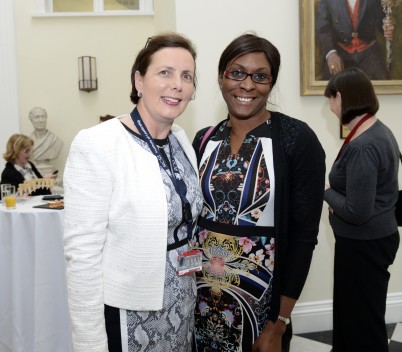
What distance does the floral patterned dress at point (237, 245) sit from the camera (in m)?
1.56

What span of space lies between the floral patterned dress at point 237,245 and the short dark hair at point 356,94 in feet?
2.93

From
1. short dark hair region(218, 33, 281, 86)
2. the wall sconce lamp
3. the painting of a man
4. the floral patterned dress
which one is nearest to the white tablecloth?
the floral patterned dress

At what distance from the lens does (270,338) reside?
1.56 meters

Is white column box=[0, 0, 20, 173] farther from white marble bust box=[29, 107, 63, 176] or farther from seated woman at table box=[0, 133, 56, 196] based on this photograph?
seated woman at table box=[0, 133, 56, 196]

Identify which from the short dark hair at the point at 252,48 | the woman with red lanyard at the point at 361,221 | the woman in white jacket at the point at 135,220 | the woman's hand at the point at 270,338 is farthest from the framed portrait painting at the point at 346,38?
the woman's hand at the point at 270,338

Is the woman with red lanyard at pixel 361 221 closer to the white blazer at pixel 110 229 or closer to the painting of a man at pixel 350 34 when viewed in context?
the painting of a man at pixel 350 34

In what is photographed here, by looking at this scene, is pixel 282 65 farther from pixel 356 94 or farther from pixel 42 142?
pixel 42 142

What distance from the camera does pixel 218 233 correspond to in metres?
1.60

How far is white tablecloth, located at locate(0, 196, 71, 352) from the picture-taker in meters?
2.86

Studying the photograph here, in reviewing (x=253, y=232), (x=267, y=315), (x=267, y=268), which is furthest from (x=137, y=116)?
(x=267, y=315)

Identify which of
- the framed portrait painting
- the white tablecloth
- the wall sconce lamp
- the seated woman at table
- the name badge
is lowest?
the white tablecloth

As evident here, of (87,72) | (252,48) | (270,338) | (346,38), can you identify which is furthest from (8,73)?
(270,338)

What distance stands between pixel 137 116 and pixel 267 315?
2.83 ft

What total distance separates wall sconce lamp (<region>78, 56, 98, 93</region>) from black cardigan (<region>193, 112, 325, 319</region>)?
595 centimetres
